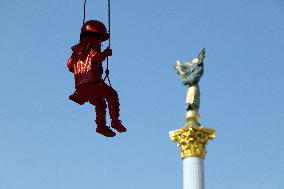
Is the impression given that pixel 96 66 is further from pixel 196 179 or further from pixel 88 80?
pixel 196 179

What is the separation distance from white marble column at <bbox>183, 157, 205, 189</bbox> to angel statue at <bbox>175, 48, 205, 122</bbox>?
238cm

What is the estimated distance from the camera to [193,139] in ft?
108

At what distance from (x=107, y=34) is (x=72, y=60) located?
312cm

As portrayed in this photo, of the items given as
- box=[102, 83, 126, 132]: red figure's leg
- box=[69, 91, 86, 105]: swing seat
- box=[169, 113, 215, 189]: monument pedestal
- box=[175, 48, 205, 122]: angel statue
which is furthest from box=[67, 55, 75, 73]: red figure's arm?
box=[169, 113, 215, 189]: monument pedestal

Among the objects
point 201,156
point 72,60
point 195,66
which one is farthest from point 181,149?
point 72,60

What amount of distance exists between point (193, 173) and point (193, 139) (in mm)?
1963

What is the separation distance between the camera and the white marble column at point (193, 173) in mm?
31681

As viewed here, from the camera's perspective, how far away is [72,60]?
1718 inches

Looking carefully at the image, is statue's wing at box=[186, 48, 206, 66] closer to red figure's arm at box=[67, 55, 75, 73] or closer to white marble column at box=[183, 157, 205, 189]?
white marble column at box=[183, 157, 205, 189]

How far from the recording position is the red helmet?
43.4 metres

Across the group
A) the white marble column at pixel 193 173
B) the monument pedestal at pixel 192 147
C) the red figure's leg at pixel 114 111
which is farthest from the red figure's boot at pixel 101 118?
the white marble column at pixel 193 173

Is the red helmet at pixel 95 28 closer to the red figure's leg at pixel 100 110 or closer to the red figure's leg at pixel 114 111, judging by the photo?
the red figure's leg at pixel 114 111

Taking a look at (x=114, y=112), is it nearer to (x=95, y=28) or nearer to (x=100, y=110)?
(x=100, y=110)

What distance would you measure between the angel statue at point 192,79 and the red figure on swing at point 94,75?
758cm
